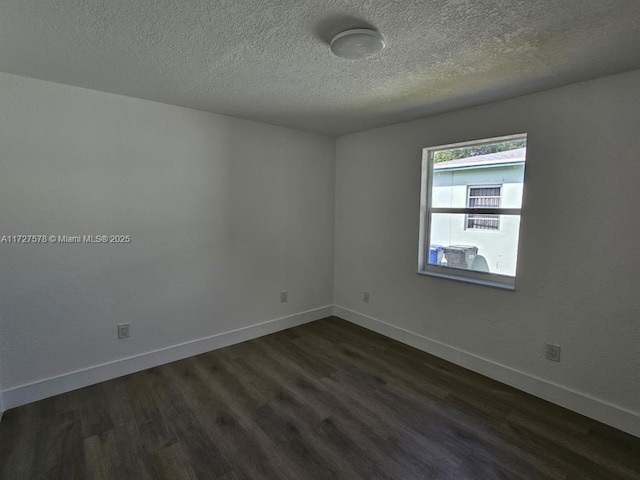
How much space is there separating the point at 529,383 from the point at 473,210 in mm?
1480

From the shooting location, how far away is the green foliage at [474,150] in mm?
2535

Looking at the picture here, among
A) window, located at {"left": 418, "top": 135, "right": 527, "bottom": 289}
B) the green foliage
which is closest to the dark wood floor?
window, located at {"left": 418, "top": 135, "right": 527, "bottom": 289}

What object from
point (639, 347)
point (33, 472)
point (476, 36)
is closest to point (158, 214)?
point (33, 472)

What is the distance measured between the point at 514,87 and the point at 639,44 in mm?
679

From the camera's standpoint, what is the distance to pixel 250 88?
2287 mm

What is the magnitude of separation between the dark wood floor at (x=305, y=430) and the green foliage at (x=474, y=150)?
6.52 ft

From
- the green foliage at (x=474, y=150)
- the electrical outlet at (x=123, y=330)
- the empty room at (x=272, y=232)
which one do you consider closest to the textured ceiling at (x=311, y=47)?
the empty room at (x=272, y=232)

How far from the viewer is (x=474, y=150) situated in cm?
280

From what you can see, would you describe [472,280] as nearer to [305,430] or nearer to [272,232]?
[305,430]

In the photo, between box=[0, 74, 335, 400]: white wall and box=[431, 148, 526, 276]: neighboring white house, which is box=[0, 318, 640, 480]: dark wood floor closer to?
box=[0, 74, 335, 400]: white wall

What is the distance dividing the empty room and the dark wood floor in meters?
0.02

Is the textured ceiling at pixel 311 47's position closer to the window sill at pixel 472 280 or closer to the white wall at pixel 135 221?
the white wall at pixel 135 221

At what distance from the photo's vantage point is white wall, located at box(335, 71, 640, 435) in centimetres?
198

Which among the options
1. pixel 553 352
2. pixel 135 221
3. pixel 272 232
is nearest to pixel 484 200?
pixel 553 352
